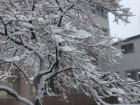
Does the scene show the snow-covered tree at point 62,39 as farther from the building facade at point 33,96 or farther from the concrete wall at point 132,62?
the concrete wall at point 132,62

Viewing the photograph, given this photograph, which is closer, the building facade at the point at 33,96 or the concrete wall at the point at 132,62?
the building facade at the point at 33,96

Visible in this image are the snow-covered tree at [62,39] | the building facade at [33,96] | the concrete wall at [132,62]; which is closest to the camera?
the snow-covered tree at [62,39]

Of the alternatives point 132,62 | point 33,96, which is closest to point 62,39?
point 33,96

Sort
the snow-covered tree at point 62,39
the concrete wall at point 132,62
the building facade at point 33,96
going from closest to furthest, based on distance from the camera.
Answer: the snow-covered tree at point 62,39 < the building facade at point 33,96 < the concrete wall at point 132,62

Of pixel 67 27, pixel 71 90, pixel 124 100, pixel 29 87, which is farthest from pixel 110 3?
pixel 71 90

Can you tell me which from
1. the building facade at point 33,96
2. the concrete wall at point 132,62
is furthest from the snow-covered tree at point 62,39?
the concrete wall at point 132,62

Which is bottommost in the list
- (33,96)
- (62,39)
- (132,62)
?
(33,96)

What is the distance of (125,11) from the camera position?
5383 millimetres

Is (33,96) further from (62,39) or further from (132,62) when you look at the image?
(132,62)

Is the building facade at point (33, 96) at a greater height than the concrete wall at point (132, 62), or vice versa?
the concrete wall at point (132, 62)

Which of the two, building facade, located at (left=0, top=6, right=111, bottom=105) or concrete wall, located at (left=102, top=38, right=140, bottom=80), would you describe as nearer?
building facade, located at (left=0, top=6, right=111, bottom=105)

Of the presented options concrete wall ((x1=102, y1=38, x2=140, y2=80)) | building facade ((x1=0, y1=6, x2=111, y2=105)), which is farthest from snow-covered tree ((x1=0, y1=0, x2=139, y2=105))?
concrete wall ((x1=102, y1=38, x2=140, y2=80))

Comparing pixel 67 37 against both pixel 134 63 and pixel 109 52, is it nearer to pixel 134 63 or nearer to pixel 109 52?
pixel 109 52

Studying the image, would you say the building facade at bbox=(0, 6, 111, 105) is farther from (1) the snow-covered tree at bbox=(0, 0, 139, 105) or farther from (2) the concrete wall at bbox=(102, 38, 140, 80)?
(2) the concrete wall at bbox=(102, 38, 140, 80)
